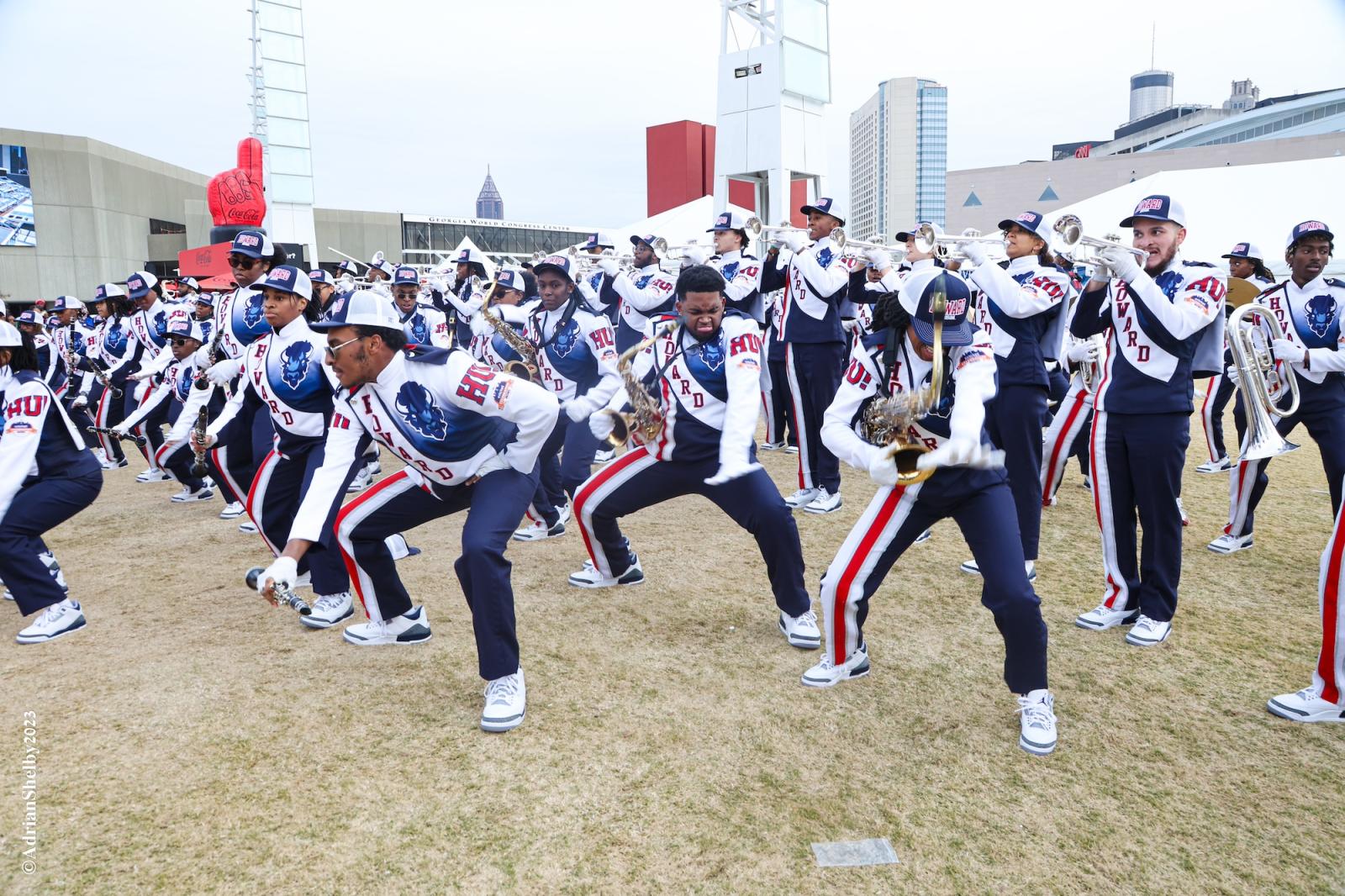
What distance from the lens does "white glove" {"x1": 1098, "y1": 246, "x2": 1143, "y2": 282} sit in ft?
13.2

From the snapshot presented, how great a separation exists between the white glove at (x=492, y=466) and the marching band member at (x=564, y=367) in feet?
5.99

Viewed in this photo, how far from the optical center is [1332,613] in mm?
3588

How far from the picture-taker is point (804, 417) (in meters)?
7.59

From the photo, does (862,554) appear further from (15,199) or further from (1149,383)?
(15,199)

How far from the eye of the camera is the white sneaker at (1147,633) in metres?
4.50

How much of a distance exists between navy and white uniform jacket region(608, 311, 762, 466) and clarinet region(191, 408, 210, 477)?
318 cm

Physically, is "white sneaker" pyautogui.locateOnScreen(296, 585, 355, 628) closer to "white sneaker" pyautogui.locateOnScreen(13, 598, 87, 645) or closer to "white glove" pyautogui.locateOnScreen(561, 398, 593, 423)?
"white sneaker" pyautogui.locateOnScreen(13, 598, 87, 645)

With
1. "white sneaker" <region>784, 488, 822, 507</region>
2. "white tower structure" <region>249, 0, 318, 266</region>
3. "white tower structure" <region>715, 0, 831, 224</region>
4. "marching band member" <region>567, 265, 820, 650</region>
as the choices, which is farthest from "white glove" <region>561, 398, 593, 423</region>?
"white tower structure" <region>249, 0, 318, 266</region>

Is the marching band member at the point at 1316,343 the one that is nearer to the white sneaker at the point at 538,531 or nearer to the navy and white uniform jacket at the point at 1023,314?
the navy and white uniform jacket at the point at 1023,314

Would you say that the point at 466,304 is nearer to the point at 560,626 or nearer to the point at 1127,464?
the point at 560,626

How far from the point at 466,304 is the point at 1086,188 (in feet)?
169

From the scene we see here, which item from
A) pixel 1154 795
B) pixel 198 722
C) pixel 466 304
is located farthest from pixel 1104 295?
pixel 466 304

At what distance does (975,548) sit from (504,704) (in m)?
2.13

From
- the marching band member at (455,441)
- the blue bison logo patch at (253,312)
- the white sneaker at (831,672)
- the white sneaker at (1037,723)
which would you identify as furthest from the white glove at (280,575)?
the blue bison logo patch at (253,312)
